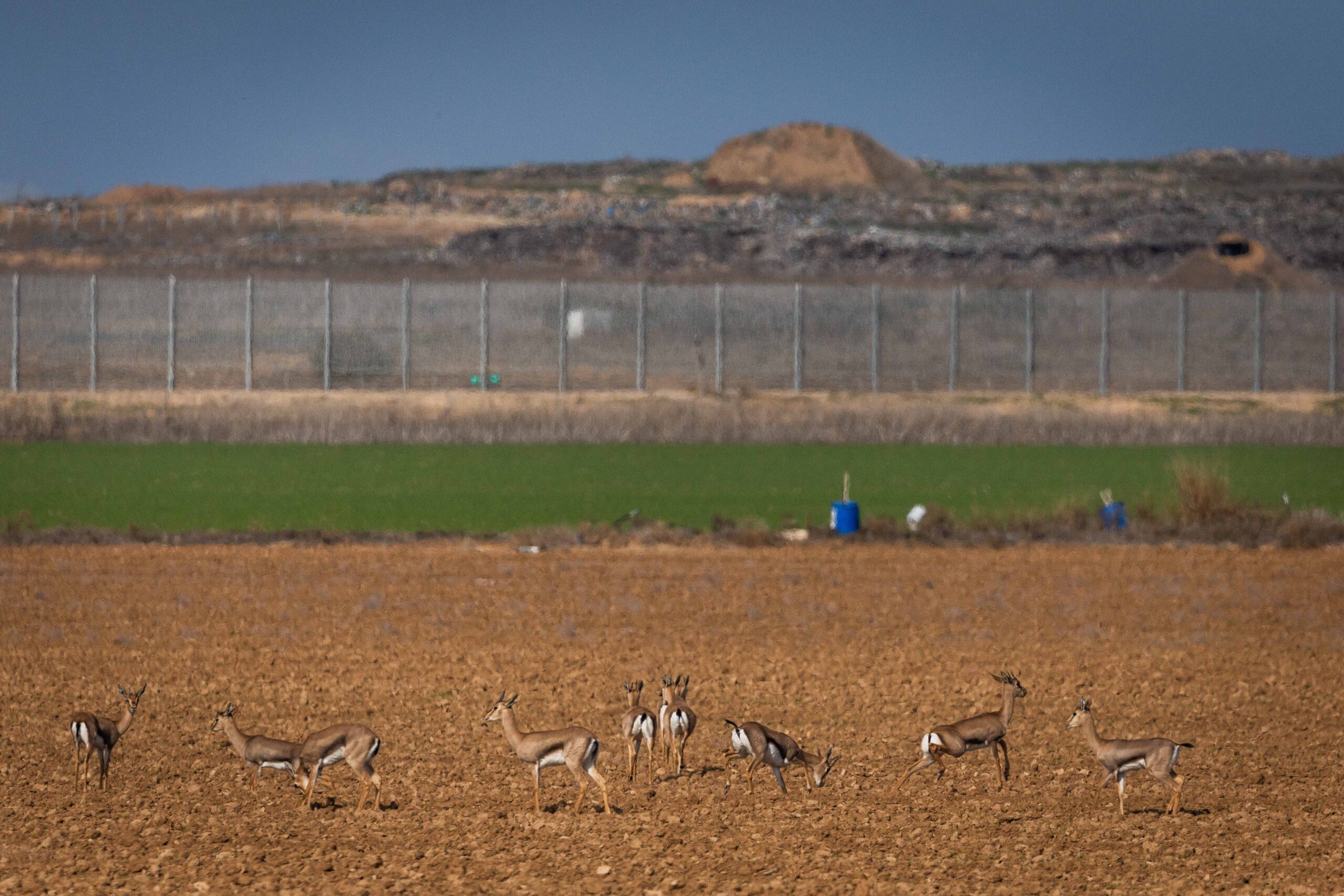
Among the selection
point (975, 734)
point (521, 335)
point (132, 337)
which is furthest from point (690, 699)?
point (132, 337)

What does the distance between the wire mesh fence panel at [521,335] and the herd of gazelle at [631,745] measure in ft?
114

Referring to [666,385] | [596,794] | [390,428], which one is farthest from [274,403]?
[596,794]

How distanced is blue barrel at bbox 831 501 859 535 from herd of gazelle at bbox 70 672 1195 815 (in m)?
13.9

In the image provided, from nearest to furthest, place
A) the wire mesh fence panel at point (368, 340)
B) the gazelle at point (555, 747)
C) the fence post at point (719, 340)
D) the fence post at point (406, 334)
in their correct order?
1. the gazelle at point (555, 747)
2. the fence post at point (406, 334)
3. the fence post at point (719, 340)
4. the wire mesh fence panel at point (368, 340)

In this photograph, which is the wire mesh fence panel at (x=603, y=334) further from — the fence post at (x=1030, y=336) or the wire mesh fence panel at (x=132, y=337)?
the wire mesh fence panel at (x=132, y=337)

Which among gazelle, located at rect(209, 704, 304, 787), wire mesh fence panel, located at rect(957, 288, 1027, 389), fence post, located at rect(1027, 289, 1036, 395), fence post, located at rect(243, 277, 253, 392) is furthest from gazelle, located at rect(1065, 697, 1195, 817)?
wire mesh fence panel, located at rect(957, 288, 1027, 389)

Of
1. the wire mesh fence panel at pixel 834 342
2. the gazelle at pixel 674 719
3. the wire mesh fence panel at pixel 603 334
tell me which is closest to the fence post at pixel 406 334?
the wire mesh fence panel at pixel 603 334

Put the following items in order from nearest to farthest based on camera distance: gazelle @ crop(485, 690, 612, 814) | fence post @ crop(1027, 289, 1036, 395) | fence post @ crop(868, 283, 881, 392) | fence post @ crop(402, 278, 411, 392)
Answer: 1. gazelle @ crop(485, 690, 612, 814)
2. fence post @ crop(402, 278, 411, 392)
3. fence post @ crop(868, 283, 881, 392)
4. fence post @ crop(1027, 289, 1036, 395)

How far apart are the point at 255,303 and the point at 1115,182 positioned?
6057cm

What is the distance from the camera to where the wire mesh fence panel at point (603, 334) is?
4403 centimetres

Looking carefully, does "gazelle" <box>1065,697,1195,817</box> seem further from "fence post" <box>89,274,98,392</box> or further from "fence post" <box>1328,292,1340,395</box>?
"fence post" <box>1328,292,1340,395</box>

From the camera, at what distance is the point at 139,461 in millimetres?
30953

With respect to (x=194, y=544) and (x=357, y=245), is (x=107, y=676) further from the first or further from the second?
(x=357, y=245)

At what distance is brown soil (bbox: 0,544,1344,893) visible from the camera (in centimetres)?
783
